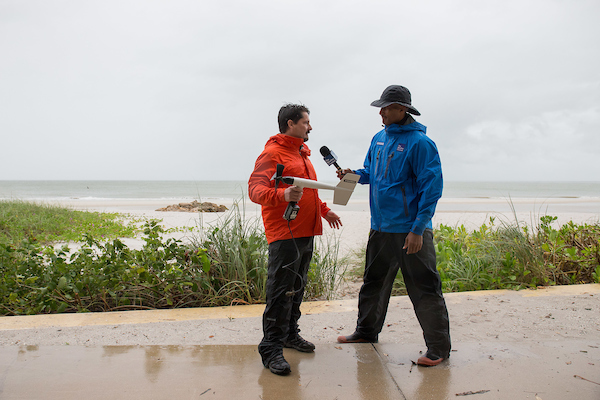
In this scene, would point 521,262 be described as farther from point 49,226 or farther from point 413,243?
point 49,226

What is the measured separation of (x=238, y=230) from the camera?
4863 mm

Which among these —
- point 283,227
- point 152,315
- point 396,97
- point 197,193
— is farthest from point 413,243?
point 197,193

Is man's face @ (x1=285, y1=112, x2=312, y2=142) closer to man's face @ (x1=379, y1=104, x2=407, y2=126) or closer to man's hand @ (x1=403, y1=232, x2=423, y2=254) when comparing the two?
man's face @ (x1=379, y1=104, x2=407, y2=126)

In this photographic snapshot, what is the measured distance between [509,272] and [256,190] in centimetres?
351

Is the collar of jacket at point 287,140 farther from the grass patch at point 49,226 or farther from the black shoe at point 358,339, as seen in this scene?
the grass patch at point 49,226

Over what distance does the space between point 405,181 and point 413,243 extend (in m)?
0.45

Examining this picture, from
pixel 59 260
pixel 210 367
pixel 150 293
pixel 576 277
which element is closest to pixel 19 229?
pixel 59 260

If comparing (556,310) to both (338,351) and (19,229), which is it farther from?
(19,229)

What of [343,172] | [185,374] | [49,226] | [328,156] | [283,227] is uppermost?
[328,156]

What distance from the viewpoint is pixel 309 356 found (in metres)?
3.20

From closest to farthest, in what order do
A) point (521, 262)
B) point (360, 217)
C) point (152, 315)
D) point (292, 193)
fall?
1. point (292, 193)
2. point (152, 315)
3. point (521, 262)
4. point (360, 217)

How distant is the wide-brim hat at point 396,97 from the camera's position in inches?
125

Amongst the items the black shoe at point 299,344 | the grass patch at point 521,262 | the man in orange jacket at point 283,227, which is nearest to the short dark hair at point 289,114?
the man in orange jacket at point 283,227

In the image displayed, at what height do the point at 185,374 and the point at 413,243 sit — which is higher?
the point at 413,243
